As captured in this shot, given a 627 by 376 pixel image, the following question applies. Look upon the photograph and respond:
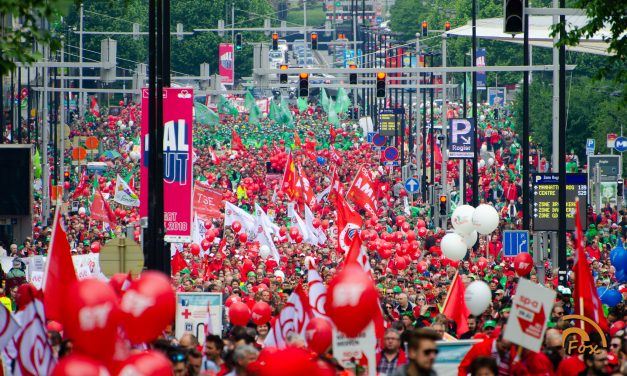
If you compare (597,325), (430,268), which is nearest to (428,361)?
(597,325)

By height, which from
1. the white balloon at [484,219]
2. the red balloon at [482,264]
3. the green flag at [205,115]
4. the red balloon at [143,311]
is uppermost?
the green flag at [205,115]

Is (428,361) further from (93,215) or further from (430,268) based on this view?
(93,215)

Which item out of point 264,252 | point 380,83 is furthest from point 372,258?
point 380,83

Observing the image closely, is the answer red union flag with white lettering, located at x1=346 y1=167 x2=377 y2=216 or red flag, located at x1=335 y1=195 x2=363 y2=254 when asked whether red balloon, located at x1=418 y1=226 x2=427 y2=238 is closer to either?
red union flag with white lettering, located at x1=346 y1=167 x2=377 y2=216

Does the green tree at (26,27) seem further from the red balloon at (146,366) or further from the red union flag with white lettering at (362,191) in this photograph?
the red union flag with white lettering at (362,191)

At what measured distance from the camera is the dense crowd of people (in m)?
14.4

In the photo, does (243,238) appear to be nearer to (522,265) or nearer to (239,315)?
(522,265)

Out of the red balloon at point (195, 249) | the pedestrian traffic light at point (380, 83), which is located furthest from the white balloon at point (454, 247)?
the pedestrian traffic light at point (380, 83)

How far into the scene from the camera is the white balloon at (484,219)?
29.5 metres

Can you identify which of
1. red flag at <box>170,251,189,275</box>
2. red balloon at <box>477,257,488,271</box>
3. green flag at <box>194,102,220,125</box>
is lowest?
red balloon at <box>477,257,488,271</box>

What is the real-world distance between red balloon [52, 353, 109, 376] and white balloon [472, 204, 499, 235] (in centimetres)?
1856

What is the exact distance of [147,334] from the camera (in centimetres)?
1262

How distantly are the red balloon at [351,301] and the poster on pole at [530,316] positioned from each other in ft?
4.71

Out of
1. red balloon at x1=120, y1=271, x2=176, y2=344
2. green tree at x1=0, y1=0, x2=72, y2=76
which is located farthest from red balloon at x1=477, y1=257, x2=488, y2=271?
red balloon at x1=120, y1=271, x2=176, y2=344
